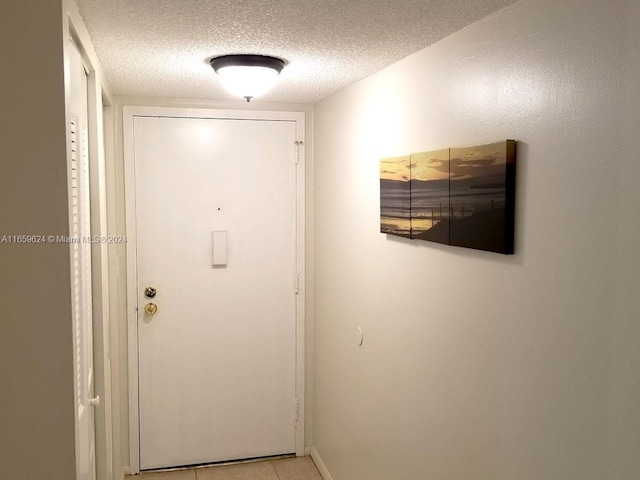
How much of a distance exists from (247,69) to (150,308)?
177cm

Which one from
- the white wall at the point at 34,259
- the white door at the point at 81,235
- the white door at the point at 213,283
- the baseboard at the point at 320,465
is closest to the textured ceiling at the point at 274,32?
the white door at the point at 81,235

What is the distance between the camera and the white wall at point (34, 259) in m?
1.46

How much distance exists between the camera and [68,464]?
1538 millimetres

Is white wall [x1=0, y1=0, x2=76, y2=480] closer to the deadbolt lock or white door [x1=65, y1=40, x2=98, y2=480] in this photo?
white door [x1=65, y1=40, x2=98, y2=480]

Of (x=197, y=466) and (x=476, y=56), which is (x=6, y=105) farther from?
(x=197, y=466)

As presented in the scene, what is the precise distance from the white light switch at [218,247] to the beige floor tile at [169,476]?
127cm

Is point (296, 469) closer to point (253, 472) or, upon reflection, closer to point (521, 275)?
point (253, 472)

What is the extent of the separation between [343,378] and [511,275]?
176 cm

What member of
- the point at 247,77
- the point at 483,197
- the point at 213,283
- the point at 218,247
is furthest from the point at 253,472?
the point at 483,197

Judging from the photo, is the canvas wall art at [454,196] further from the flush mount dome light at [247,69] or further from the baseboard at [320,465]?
the baseboard at [320,465]

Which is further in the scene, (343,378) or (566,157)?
(343,378)

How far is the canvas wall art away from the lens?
1787 millimetres

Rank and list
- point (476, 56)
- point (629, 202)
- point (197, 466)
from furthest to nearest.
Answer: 1. point (197, 466)
2. point (476, 56)
3. point (629, 202)

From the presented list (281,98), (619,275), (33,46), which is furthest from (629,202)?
(281,98)
